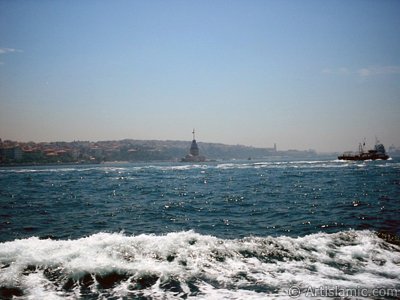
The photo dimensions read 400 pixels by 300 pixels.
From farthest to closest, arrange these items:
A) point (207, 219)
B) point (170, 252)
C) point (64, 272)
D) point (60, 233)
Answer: point (207, 219), point (60, 233), point (170, 252), point (64, 272)

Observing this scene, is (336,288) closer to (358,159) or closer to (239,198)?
(239,198)

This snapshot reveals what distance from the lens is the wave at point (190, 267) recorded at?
307 inches

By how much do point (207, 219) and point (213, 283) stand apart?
397 inches

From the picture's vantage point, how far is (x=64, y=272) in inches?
348

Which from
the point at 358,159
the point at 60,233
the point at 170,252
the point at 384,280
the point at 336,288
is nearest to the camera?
the point at 336,288

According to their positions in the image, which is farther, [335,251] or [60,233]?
[60,233]

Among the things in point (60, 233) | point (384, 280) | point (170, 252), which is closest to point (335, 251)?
point (384, 280)

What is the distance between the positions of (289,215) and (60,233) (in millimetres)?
13515

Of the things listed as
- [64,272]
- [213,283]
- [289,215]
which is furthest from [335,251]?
[64,272]

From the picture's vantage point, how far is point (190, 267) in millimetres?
9297

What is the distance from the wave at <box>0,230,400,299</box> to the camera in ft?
Answer: 25.6

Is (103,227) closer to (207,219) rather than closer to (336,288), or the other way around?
(207,219)

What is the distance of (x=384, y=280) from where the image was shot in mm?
8219

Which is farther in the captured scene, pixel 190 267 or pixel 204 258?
pixel 204 258
